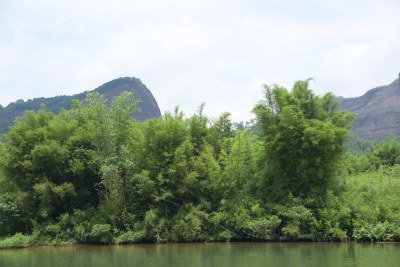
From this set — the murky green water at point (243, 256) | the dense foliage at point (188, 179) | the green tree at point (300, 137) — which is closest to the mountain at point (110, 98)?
the dense foliage at point (188, 179)

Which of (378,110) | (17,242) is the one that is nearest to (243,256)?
(17,242)

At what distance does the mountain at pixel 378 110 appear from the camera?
151m

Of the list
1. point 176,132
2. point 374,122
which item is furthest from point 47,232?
point 374,122

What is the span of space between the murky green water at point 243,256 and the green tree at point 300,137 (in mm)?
4444

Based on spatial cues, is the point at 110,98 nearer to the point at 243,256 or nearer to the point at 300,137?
the point at 300,137

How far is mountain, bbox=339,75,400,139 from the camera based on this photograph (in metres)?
151

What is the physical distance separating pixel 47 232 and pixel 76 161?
504 centimetres

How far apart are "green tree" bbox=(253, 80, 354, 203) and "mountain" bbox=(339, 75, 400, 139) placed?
12027 centimetres

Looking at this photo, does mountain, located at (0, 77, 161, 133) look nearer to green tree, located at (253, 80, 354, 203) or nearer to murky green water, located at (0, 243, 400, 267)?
green tree, located at (253, 80, 354, 203)

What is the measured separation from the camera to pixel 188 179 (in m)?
26.8

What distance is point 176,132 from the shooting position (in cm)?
2830

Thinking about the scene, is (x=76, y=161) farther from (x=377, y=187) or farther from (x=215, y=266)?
(x=377, y=187)

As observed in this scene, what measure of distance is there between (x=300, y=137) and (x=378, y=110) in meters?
152

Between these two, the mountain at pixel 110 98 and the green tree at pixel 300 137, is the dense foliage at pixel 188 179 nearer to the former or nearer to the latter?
the green tree at pixel 300 137
